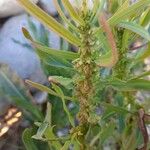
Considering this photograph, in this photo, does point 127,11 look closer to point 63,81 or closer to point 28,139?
point 63,81

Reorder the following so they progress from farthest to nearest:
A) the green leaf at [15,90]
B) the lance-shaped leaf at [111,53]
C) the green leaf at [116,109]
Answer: the green leaf at [15,90] → the green leaf at [116,109] → the lance-shaped leaf at [111,53]

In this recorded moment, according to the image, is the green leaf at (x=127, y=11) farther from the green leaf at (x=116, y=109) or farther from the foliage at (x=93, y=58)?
the green leaf at (x=116, y=109)

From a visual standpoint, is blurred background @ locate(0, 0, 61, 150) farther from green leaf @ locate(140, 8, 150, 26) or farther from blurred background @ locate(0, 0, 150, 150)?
green leaf @ locate(140, 8, 150, 26)

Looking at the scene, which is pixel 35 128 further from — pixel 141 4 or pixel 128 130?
pixel 141 4

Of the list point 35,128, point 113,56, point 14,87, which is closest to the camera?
point 113,56

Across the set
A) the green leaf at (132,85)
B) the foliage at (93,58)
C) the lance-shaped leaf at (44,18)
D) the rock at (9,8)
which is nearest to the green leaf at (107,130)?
the foliage at (93,58)

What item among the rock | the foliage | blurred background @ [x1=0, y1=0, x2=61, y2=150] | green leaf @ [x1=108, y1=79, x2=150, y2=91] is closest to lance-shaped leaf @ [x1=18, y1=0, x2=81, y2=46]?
the foliage

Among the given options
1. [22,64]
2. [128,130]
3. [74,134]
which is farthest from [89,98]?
[22,64]
